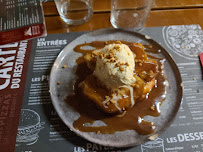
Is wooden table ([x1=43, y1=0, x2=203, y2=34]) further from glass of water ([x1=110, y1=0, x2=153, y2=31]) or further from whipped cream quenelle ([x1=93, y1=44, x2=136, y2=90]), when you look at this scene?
whipped cream quenelle ([x1=93, y1=44, x2=136, y2=90])

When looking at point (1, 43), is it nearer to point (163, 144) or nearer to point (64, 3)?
point (64, 3)

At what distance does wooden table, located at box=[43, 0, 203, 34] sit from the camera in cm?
109

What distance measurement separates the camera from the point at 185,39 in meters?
1.04

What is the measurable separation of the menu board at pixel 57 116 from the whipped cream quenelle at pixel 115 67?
0.81 ft

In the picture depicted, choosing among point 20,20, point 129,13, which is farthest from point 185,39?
point 20,20

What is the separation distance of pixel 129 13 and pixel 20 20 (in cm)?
62

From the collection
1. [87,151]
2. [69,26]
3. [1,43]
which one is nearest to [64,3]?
[69,26]

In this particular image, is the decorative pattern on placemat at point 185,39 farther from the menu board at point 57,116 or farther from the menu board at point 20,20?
the menu board at point 20,20

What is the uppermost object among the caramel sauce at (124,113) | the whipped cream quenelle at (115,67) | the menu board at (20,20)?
the menu board at (20,20)

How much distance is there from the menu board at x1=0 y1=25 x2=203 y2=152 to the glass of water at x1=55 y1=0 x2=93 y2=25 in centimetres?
Result: 10

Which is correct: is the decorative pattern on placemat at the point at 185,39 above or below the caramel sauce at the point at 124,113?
above

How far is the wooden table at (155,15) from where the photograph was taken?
1.09m

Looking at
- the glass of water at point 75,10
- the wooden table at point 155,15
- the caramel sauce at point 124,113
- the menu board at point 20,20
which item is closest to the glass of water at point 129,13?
the wooden table at point 155,15

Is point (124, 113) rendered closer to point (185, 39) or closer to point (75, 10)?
point (185, 39)
